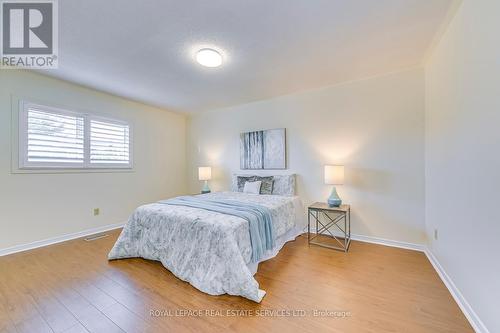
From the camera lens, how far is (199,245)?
2043 mm

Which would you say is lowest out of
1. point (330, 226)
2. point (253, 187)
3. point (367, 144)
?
point (330, 226)

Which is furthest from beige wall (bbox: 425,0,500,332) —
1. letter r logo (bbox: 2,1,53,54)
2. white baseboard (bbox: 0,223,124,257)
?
white baseboard (bbox: 0,223,124,257)

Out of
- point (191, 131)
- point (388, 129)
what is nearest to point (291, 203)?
point (388, 129)

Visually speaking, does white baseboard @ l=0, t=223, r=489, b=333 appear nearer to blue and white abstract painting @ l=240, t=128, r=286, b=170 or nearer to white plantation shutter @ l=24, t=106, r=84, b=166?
white plantation shutter @ l=24, t=106, r=84, b=166

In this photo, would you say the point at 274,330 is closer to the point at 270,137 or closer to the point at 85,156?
the point at 270,137

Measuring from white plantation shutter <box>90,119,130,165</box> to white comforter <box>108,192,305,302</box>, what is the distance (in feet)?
5.97

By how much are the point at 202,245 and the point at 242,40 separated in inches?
83.4

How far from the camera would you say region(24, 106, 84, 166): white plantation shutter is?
114 inches

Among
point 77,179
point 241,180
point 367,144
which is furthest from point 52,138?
point 367,144

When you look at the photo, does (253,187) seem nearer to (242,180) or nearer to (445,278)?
(242,180)

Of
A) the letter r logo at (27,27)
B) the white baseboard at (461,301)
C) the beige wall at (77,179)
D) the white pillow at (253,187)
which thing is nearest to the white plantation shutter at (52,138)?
the beige wall at (77,179)

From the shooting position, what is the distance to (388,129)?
294 centimetres

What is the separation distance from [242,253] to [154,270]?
42.7 inches

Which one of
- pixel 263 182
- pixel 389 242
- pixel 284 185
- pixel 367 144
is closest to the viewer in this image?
pixel 389 242
